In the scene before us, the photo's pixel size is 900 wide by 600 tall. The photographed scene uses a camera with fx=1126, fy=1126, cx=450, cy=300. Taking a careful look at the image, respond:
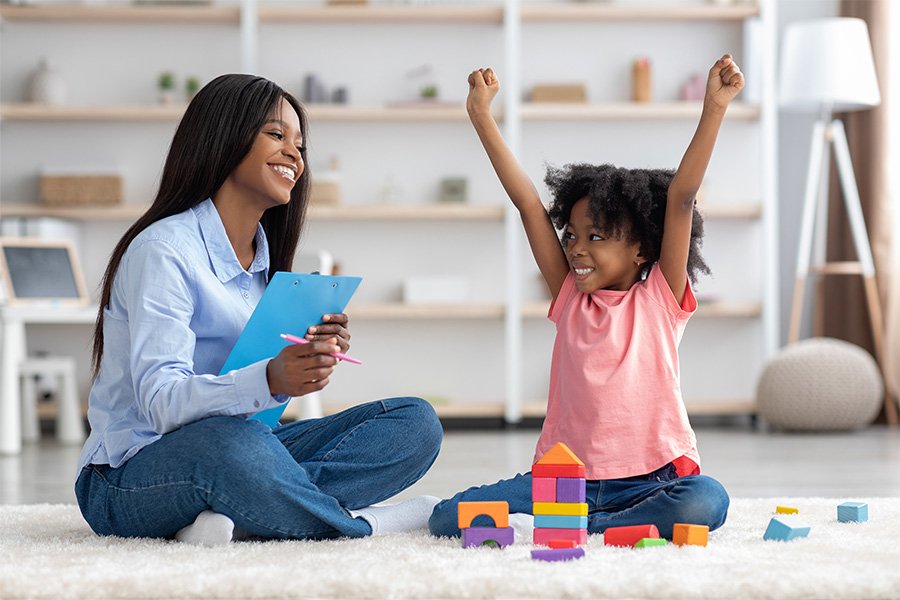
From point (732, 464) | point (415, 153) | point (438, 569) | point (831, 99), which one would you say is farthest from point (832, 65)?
point (438, 569)

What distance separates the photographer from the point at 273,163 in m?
1.73

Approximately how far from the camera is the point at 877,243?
442cm

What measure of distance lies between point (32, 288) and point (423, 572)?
3.11 m

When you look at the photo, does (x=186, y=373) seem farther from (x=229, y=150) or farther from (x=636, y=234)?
(x=636, y=234)

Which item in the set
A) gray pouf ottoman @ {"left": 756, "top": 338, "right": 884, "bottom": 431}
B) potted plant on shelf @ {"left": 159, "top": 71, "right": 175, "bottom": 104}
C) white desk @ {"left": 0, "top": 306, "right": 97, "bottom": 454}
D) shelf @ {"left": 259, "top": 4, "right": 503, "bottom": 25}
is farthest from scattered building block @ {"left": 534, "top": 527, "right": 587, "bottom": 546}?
potted plant on shelf @ {"left": 159, "top": 71, "right": 175, "bottom": 104}

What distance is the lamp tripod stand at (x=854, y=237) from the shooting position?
13.9 feet

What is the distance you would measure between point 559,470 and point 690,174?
0.52 m

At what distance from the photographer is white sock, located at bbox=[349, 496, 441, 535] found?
1.71 m

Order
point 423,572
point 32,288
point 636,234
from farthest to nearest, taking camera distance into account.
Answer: point 32,288
point 636,234
point 423,572

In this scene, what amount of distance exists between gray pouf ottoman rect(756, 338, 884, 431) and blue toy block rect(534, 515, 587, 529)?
2692mm

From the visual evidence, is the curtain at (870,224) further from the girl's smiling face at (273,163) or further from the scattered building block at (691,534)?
the girl's smiling face at (273,163)

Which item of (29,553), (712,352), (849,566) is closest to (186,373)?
(29,553)

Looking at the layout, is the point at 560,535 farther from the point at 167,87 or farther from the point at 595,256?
the point at 167,87

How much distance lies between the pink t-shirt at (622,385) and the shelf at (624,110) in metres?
2.67
